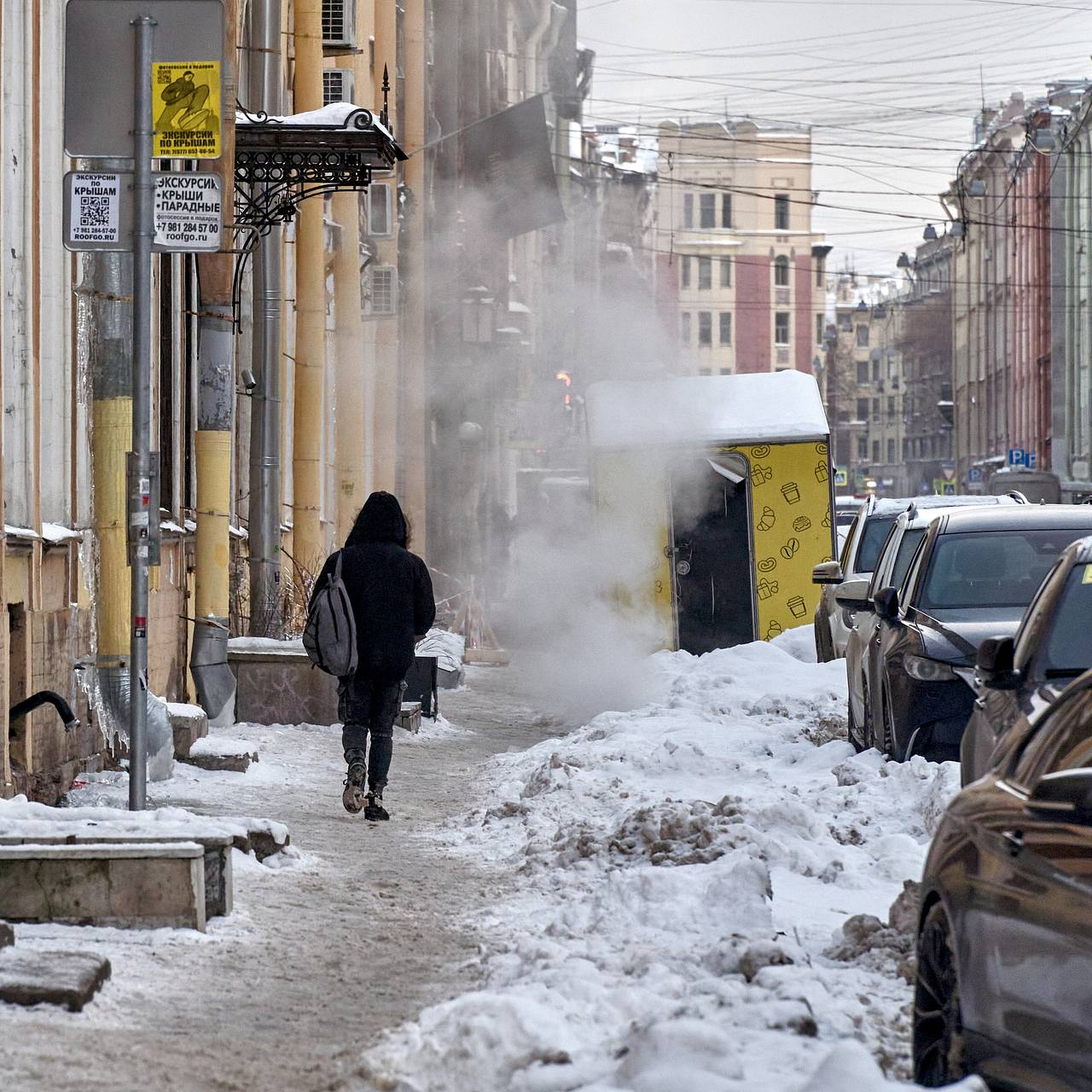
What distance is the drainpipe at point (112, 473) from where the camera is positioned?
11.4m

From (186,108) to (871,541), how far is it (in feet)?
40.9

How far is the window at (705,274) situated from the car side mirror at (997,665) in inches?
4585

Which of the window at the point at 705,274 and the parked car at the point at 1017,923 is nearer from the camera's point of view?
the parked car at the point at 1017,923

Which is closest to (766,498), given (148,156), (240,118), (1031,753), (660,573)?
(660,573)

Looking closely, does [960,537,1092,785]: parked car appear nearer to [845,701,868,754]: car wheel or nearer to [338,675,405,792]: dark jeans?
[338,675,405,792]: dark jeans

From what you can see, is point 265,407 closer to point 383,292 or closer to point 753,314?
point 383,292

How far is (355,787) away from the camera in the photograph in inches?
445

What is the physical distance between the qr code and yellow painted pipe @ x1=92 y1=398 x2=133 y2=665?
300cm

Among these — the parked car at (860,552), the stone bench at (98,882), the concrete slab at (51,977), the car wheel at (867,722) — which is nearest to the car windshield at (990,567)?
the car wheel at (867,722)

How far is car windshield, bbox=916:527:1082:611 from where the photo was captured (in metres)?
11.7

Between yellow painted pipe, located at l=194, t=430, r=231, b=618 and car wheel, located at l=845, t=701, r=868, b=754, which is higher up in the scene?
yellow painted pipe, located at l=194, t=430, r=231, b=618

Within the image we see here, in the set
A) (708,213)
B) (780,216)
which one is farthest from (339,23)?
(780,216)

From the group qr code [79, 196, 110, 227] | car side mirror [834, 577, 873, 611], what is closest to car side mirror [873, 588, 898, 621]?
car side mirror [834, 577, 873, 611]

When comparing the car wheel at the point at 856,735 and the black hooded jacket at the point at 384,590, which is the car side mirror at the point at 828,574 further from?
the black hooded jacket at the point at 384,590
